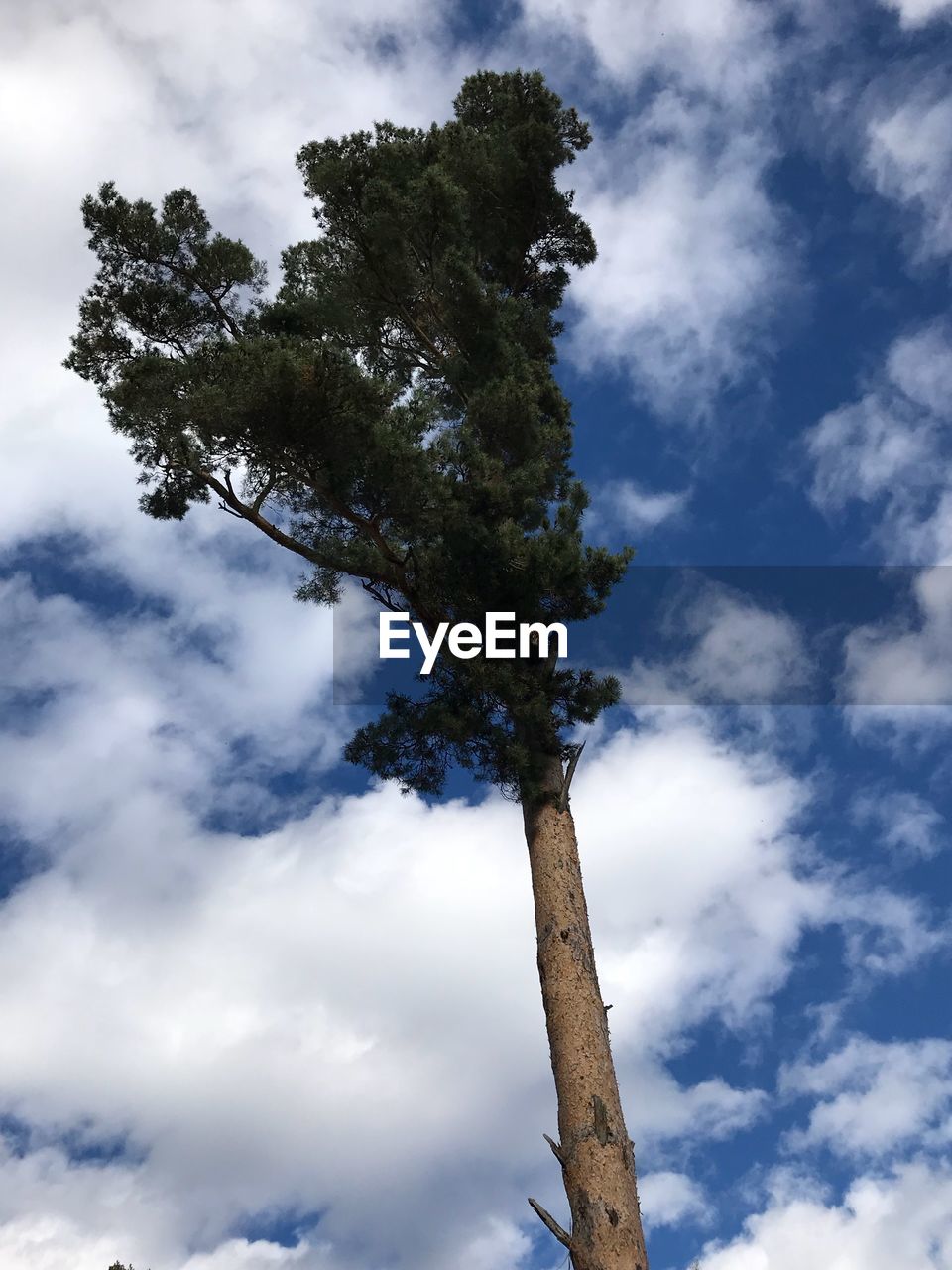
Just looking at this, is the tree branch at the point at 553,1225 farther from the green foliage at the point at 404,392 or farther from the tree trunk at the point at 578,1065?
the green foliage at the point at 404,392

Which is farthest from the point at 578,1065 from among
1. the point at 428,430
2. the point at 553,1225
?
the point at 428,430

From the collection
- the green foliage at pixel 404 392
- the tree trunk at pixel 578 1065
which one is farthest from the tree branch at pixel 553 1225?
the green foliage at pixel 404 392

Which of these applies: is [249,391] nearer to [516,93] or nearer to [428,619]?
[428,619]

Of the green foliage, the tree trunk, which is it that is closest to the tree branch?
the tree trunk

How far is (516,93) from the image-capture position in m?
17.3

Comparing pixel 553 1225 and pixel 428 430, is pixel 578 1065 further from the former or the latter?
pixel 428 430

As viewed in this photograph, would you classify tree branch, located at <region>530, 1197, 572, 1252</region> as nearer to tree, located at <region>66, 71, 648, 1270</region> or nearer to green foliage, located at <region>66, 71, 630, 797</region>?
tree, located at <region>66, 71, 648, 1270</region>

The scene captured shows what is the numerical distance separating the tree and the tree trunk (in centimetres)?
2

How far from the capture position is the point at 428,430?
1257 centimetres

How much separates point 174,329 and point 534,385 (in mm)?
5229

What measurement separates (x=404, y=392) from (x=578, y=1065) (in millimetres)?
7684

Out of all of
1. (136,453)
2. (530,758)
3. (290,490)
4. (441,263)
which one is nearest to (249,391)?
(290,490)

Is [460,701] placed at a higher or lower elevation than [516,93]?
lower

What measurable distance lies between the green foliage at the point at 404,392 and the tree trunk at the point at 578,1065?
88cm
